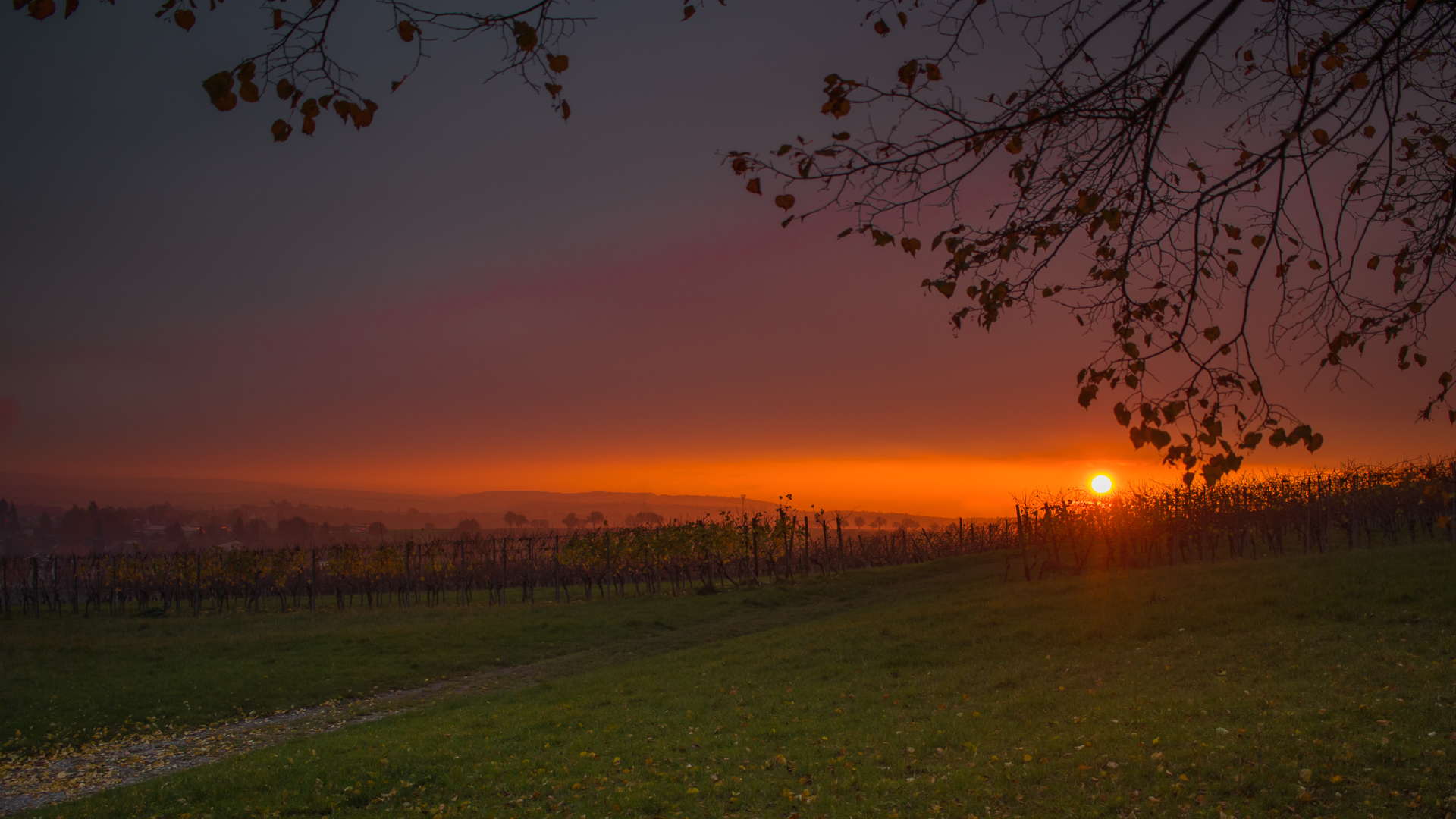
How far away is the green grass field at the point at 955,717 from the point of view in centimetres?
773

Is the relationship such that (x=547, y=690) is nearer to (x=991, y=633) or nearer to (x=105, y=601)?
(x=991, y=633)

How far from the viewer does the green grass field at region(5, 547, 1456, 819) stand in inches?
304

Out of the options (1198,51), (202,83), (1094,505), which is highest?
(1198,51)

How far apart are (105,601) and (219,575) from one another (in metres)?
11.3

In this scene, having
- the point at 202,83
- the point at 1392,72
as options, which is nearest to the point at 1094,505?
the point at 1392,72

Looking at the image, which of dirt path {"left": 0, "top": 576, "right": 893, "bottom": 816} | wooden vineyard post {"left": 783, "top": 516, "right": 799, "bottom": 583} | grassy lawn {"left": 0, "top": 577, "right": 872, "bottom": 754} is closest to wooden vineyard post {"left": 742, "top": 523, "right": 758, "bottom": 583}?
wooden vineyard post {"left": 783, "top": 516, "right": 799, "bottom": 583}

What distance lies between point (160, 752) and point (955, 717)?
13774 millimetres

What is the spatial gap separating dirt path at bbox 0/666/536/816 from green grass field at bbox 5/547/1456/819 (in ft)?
5.14

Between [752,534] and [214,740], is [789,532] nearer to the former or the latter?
[752,534]

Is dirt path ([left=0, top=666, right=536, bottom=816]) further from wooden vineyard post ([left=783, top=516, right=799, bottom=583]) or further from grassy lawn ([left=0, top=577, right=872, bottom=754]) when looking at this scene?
wooden vineyard post ([left=783, top=516, right=799, bottom=583])

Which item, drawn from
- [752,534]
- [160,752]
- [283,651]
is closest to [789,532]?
[752,534]

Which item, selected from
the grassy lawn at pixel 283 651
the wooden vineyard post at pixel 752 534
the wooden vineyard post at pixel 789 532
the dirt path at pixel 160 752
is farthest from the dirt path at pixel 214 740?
the wooden vineyard post at pixel 789 532

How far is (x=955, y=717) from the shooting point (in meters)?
11.3

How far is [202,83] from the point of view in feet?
12.0
